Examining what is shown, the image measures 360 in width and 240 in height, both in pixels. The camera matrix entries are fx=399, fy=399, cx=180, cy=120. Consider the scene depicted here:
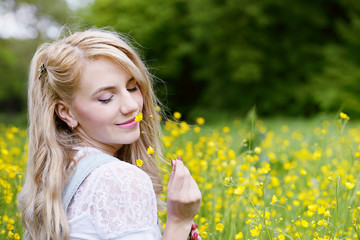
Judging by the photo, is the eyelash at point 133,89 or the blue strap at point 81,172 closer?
the blue strap at point 81,172

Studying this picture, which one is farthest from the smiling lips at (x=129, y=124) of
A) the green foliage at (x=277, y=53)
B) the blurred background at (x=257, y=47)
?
the green foliage at (x=277, y=53)

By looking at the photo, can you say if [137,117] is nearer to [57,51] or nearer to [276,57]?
[57,51]

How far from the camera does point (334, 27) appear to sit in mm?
15430

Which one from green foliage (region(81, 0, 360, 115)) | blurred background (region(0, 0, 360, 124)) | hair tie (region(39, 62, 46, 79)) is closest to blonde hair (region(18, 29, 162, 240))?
hair tie (region(39, 62, 46, 79))

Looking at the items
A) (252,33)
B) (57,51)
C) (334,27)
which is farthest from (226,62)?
(57,51)

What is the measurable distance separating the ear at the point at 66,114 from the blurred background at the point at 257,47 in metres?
11.1

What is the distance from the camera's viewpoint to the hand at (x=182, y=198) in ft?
4.00

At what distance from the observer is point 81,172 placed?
1250mm

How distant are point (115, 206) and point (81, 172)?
0.58 ft

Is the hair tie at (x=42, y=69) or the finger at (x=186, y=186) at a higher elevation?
the hair tie at (x=42, y=69)

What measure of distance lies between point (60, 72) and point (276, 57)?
51.8 feet

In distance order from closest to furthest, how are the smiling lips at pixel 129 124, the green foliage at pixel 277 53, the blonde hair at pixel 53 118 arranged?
the blonde hair at pixel 53 118 < the smiling lips at pixel 129 124 < the green foliage at pixel 277 53

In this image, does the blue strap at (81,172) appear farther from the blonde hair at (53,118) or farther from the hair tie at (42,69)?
the hair tie at (42,69)

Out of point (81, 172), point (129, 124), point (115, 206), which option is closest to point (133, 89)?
point (129, 124)
